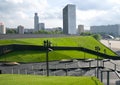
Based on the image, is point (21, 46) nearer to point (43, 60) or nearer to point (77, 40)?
point (43, 60)

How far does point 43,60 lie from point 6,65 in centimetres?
1109

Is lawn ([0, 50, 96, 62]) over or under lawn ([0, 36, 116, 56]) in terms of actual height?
under

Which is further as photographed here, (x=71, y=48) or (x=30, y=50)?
(x=71, y=48)

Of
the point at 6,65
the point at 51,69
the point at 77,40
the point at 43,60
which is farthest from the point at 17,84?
the point at 77,40

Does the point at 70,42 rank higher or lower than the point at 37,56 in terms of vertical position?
higher

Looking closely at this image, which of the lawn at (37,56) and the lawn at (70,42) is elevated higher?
the lawn at (70,42)

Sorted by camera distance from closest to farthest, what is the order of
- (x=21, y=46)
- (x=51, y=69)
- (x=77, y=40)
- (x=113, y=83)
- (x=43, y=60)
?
(x=113, y=83)
(x=51, y=69)
(x=43, y=60)
(x=21, y=46)
(x=77, y=40)

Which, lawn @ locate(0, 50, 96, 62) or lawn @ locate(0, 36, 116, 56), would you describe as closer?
lawn @ locate(0, 50, 96, 62)

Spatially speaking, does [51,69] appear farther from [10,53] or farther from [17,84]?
[17,84]

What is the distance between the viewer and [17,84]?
2220cm

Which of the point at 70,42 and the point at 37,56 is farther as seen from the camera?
the point at 70,42


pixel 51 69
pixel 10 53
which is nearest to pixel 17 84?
pixel 51 69

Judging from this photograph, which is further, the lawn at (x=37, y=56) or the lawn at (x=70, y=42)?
the lawn at (x=70, y=42)

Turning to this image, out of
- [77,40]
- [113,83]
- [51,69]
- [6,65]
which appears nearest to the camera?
[113,83]
